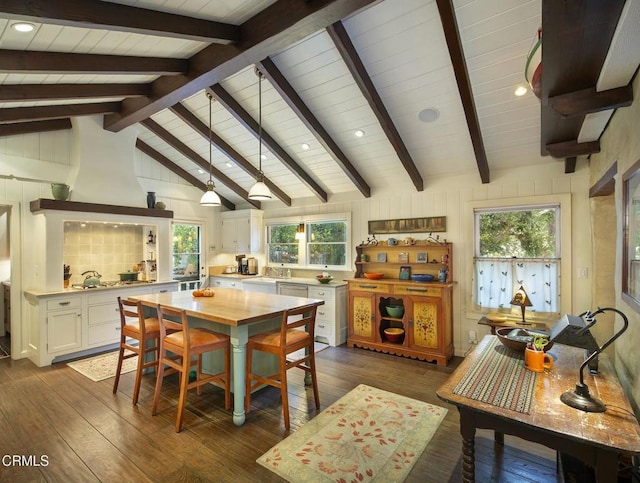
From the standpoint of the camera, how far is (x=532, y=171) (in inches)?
155

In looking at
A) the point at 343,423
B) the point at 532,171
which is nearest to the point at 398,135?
the point at 532,171

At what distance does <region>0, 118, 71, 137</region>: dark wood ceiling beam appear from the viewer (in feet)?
13.7

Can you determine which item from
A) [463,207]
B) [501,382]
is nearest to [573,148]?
[463,207]

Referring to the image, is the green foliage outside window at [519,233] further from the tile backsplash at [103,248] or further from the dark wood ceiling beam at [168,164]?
the tile backsplash at [103,248]

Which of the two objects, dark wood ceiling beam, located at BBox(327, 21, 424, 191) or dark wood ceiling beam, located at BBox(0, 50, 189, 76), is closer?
dark wood ceiling beam, located at BBox(0, 50, 189, 76)

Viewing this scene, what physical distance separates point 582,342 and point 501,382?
1.50ft

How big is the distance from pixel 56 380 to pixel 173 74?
3.54 m

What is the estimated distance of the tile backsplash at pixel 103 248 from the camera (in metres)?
5.11

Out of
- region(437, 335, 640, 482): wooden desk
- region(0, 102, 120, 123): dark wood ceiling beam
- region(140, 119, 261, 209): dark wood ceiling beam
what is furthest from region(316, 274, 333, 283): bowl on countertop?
region(0, 102, 120, 123): dark wood ceiling beam

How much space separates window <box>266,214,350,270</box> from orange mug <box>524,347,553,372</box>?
12.3ft

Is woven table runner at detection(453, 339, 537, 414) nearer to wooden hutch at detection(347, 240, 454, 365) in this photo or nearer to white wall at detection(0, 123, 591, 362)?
wooden hutch at detection(347, 240, 454, 365)

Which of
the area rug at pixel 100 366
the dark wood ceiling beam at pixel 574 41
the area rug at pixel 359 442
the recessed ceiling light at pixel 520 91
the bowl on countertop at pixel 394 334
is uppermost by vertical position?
the recessed ceiling light at pixel 520 91

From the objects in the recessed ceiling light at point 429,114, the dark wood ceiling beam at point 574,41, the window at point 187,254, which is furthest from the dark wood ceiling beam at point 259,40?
the window at point 187,254

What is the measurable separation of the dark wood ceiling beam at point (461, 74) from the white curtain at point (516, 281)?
1.29 metres
